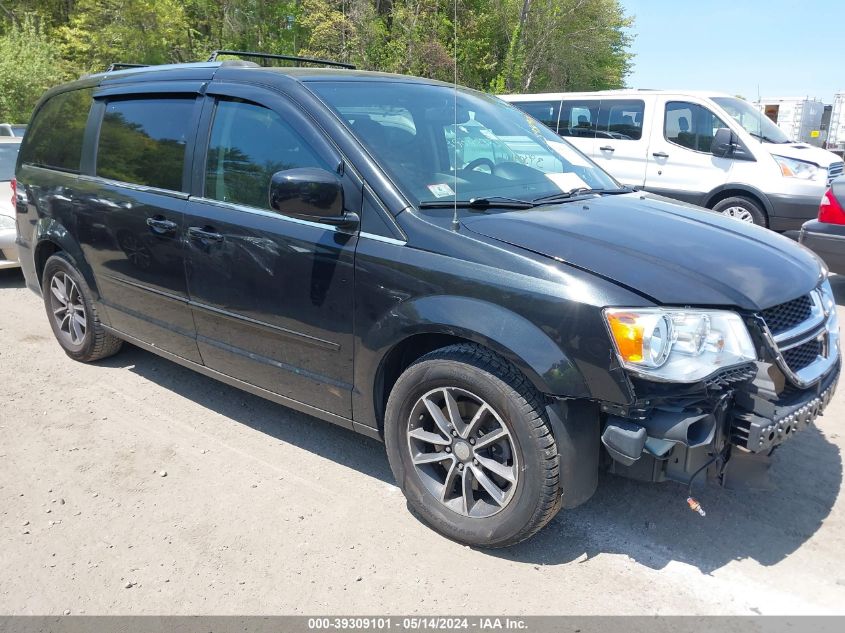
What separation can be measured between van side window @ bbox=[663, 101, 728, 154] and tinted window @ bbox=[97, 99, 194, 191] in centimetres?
726

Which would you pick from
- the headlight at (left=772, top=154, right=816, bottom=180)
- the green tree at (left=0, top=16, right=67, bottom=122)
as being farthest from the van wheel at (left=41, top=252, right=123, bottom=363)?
the green tree at (left=0, top=16, right=67, bottom=122)

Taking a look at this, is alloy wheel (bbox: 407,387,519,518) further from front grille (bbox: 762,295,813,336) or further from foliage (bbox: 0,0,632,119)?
foliage (bbox: 0,0,632,119)

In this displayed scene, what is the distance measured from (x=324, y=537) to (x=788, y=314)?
2.11m

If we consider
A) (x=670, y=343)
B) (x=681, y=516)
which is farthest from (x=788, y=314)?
(x=681, y=516)

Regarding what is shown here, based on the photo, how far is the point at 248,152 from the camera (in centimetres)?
347

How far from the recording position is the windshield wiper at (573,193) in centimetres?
329

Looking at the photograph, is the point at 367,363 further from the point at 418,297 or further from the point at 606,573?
the point at 606,573

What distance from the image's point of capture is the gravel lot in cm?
263

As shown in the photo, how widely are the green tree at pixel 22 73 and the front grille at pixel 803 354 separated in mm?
25975

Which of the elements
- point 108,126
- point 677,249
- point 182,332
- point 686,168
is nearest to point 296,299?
point 182,332

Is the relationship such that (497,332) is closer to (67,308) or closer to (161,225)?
(161,225)

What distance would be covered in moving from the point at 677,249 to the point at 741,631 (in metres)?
1.42

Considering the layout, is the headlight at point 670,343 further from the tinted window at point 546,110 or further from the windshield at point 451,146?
the tinted window at point 546,110

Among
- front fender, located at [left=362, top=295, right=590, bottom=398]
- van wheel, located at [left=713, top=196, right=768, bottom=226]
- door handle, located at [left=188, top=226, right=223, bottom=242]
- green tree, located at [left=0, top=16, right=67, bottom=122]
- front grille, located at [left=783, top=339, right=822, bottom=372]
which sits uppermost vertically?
green tree, located at [left=0, top=16, right=67, bottom=122]
